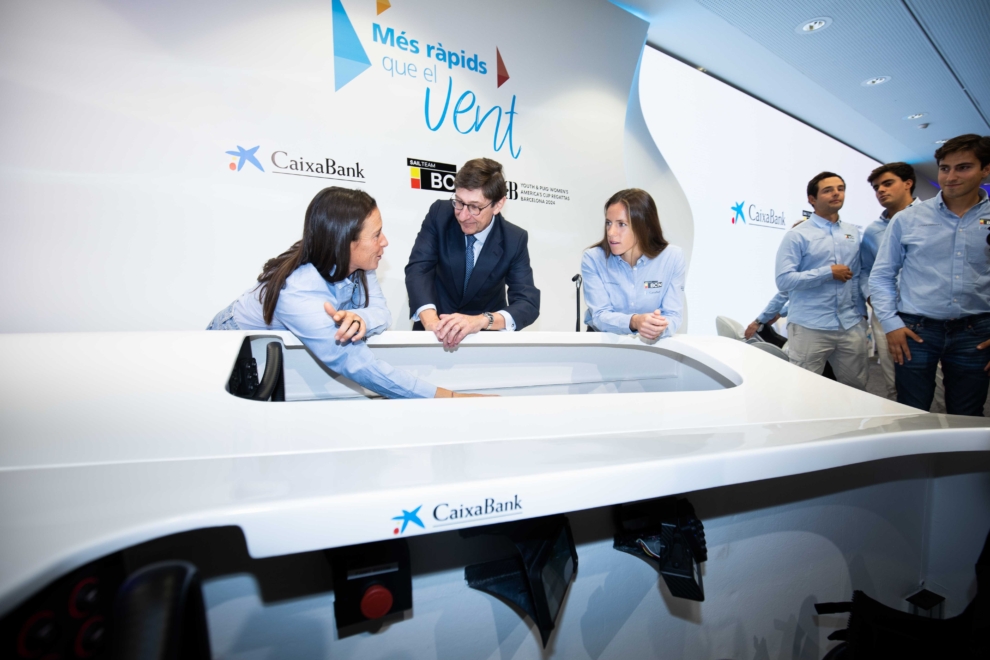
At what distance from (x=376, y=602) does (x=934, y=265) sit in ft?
7.58

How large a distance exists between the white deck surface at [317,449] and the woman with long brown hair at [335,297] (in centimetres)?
23

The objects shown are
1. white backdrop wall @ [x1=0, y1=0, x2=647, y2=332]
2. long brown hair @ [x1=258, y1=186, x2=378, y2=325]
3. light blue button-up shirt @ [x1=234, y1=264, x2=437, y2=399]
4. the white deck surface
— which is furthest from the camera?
white backdrop wall @ [x1=0, y1=0, x2=647, y2=332]

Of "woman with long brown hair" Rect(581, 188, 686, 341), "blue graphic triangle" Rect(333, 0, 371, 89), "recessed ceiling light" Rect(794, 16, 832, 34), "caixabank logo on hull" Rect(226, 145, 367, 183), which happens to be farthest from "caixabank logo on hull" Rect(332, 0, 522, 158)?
"recessed ceiling light" Rect(794, 16, 832, 34)

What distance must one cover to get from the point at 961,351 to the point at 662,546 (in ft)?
Result: 5.75

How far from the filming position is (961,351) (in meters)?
1.75

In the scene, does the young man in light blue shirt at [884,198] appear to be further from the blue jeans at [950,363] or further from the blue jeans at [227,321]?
the blue jeans at [227,321]

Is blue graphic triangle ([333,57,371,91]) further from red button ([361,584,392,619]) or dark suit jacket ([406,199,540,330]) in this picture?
red button ([361,584,392,619])

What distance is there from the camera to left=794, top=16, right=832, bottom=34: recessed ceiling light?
3801 millimetres

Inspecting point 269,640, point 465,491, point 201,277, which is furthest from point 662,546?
point 201,277

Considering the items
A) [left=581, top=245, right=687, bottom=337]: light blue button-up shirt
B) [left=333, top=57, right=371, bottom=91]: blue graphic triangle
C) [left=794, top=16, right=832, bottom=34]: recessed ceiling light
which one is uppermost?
[left=794, top=16, right=832, bottom=34]: recessed ceiling light

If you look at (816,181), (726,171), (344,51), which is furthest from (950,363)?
(726,171)

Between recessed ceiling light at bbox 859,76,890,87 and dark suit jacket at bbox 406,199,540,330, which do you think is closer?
dark suit jacket at bbox 406,199,540,330

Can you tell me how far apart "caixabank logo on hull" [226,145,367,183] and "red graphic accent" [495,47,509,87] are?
1287 mm

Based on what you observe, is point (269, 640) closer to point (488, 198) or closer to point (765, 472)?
point (765, 472)
